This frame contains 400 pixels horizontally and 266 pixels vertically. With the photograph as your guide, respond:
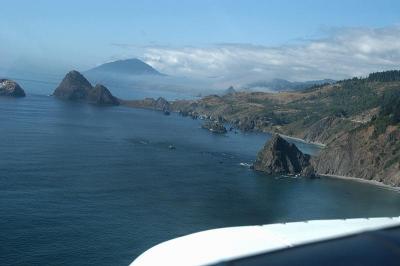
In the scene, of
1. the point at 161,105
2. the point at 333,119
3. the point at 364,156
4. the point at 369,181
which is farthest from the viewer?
the point at 161,105

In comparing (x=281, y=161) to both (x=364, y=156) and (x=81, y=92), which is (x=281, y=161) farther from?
(x=81, y=92)

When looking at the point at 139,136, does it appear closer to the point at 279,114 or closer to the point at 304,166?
the point at 304,166

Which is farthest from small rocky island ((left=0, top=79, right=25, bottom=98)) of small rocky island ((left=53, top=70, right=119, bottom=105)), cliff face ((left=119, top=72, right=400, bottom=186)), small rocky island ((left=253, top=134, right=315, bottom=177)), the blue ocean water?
small rocky island ((left=253, top=134, right=315, bottom=177))

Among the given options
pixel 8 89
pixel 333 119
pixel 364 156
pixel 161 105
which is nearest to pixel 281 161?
pixel 364 156

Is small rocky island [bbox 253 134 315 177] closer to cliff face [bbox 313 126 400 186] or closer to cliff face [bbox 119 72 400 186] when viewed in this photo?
cliff face [bbox 119 72 400 186]

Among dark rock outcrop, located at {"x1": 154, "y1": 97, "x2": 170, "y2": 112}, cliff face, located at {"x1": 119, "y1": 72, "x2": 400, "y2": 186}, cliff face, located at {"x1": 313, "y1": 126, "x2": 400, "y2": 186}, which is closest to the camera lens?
cliff face, located at {"x1": 313, "y1": 126, "x2": 400, "y2": 186}

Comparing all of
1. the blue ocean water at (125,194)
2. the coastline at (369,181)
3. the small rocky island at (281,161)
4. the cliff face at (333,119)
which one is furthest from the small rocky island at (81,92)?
the coastline at (369,181)
